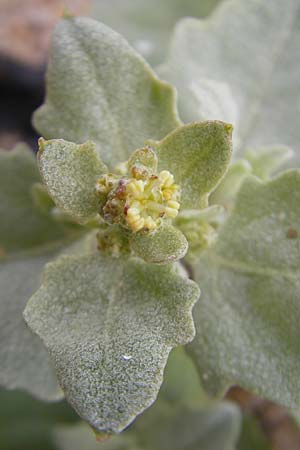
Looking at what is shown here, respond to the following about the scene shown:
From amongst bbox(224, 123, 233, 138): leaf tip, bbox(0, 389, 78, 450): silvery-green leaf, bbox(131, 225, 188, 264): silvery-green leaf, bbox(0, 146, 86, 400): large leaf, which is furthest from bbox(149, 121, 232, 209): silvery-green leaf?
bbox(0, 389, 78, 450): silvery-green leaf

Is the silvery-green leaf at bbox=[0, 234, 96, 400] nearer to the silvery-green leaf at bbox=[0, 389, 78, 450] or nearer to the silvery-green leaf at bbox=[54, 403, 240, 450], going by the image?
the silvery-green leaf at bbox=[54, 403, 240, 450]

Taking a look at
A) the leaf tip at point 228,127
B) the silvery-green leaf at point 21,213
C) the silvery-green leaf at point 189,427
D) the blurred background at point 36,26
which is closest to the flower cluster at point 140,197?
the leaf tip at point 228,127

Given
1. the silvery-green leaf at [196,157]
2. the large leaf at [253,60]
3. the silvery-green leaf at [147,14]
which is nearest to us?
the silvery-green leaf at [196,157]

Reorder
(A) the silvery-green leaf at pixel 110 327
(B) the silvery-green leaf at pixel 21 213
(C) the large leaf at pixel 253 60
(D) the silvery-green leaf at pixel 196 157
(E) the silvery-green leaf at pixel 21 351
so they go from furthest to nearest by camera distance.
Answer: (C) the large leaf at pixel 253 60 < (B) the silvery-green leaf at pixel 21 213 < (E) the silvery-green leaf at pixel 21 351 < (D) the silvery-green leaf at pixel 196 157 < (A) the silvery-green leaf at pixel 110 327

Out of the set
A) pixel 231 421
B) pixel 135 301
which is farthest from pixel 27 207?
pixel 231 421

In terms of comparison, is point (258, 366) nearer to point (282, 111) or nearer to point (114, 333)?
point (114, 333)

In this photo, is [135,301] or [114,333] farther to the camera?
[135,301]

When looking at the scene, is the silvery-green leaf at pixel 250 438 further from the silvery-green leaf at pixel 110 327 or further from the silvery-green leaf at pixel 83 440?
the silvery-green leaf at pixel 110 327
